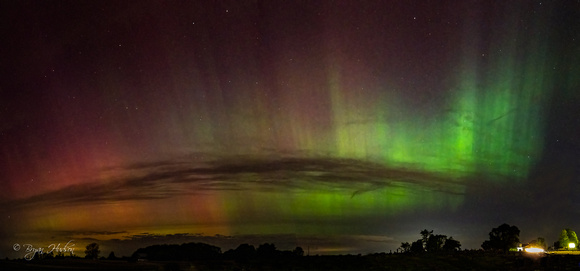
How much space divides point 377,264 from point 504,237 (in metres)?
78.9

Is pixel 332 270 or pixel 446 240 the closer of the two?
pixel 332 270

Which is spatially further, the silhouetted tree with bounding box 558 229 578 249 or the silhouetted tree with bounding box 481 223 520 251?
the silhouetted tree with bounding box 481 223 520 251

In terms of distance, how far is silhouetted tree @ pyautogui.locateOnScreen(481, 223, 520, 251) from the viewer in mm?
136500

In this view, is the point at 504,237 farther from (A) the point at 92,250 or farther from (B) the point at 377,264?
(A) the point at 92,250

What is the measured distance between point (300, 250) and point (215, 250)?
20920 mm

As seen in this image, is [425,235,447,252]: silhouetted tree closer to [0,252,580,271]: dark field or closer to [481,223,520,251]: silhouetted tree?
[481,223,520,251]: silhouetted tree

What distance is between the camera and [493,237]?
465 feet

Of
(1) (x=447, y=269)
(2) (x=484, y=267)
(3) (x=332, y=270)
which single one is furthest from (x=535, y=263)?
(3) (x=332, y=270)

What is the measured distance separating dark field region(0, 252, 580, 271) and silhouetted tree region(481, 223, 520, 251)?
2578 inches

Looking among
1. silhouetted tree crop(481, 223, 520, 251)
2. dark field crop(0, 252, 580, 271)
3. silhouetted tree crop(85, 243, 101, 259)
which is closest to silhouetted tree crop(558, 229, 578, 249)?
silhouetted tree crop(481, 223, 520, 251)

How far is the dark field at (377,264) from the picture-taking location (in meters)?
64.2

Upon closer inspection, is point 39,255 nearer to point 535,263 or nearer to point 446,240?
point 535,263

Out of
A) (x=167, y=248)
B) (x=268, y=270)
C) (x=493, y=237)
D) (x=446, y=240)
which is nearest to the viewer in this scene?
(x=268, y=270)

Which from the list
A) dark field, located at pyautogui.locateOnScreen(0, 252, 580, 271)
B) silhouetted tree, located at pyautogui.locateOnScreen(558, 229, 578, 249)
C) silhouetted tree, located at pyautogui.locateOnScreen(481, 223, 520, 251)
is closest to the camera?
dark field, located at pyautogui.locateOnScreen(0, 252, 580, 271)
